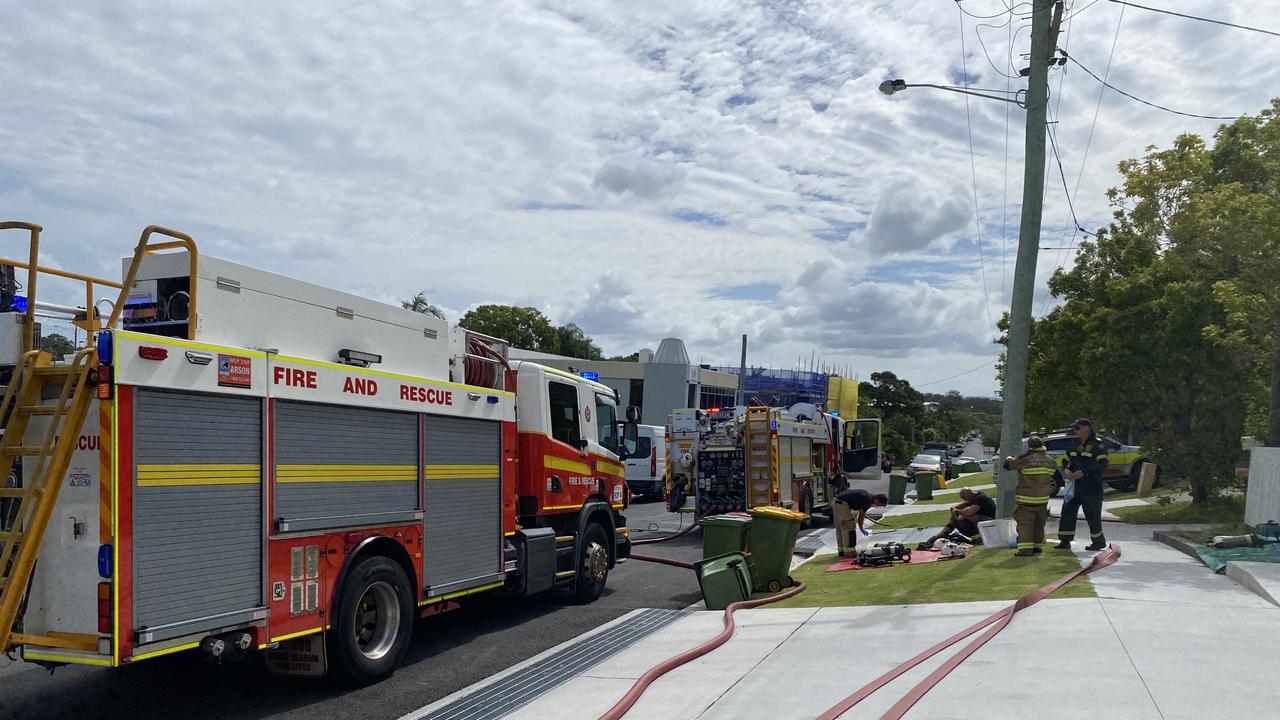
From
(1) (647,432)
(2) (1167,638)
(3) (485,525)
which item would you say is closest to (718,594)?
(3) (485,525)

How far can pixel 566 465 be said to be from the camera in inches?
419

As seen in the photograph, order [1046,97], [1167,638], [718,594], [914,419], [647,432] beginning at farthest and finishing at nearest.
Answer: [914,419]
[647,432]
[1046,97]
[718,594]
[1167,638]

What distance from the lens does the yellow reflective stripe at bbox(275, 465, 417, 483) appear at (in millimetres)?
6500

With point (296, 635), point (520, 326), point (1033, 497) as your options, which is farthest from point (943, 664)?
point (520, 326)

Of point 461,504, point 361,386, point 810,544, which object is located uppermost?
point 361,386

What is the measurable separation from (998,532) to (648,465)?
1716 cm

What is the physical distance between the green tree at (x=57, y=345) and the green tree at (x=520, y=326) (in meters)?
58.9

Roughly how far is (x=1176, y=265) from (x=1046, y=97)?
17.8 ft

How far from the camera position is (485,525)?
903 centimetres

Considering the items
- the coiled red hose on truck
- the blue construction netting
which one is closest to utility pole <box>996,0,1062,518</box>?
the coiled red hose on truck

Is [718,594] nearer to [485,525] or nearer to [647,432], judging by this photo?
[485,525]

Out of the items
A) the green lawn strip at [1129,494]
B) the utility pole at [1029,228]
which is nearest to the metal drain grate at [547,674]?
the utility pole at [1029,228]

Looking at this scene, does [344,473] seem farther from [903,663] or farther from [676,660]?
[903,663]

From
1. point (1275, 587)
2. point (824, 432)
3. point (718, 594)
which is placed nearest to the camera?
point (1275, 587)
